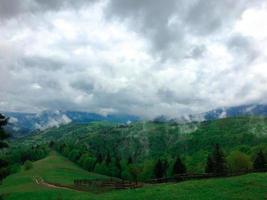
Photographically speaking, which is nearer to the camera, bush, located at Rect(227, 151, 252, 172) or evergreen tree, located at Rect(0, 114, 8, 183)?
evergreen tree, located at Rect(0, 114, 8, 183)

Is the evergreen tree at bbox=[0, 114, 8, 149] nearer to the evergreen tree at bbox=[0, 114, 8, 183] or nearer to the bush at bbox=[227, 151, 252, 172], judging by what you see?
the evergreen tree at bbox=[0, 114, 8, 183]

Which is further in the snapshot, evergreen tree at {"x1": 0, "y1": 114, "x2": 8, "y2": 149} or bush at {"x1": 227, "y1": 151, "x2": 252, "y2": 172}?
bush at {"x1": 227, "y1": 151, "x2": 252, "y2": 172}

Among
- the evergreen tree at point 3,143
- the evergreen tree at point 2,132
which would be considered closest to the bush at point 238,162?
the evergreen tree at point 3,143

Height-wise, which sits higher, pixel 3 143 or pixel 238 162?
pixel 238 162

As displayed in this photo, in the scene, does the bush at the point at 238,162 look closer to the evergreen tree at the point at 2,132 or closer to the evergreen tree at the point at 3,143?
the evergreen tree at the point at 3,143

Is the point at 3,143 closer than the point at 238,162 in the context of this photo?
Yes

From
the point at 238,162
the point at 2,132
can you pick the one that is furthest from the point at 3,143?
the point at 238,162

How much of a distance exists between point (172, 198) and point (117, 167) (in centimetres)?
14957

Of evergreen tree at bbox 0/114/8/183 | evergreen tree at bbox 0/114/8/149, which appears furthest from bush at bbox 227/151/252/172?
evergreen tree at bbox 0/114/8/149

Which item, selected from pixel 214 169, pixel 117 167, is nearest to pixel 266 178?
pixel 214 169

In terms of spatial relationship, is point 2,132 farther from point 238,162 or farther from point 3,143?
point 238,162

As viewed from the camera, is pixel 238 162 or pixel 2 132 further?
pixel 238 162

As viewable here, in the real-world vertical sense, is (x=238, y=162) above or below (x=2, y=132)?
above

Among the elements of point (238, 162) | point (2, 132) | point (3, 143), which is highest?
point (238, 162)
